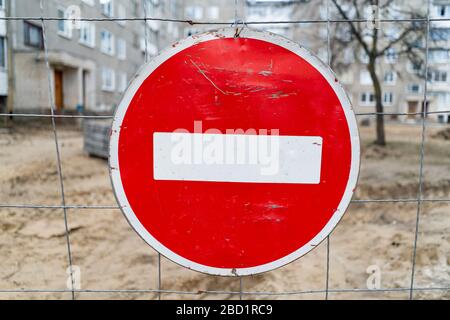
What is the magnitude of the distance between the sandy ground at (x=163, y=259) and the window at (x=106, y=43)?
41.5 ft

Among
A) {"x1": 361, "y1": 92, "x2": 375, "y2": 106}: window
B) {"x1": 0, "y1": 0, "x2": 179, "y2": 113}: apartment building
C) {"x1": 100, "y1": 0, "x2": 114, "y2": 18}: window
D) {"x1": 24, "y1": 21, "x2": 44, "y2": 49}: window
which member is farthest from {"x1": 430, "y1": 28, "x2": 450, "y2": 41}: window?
{"x1": 361, "y1": 92, "x2": 375, "y2": 106}: window

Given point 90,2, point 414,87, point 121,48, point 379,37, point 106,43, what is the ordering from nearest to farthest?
point 90,2 → point 379,37 → point 106,43 → point 121,48 → point 414,87

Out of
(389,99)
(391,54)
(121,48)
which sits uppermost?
(121,48)

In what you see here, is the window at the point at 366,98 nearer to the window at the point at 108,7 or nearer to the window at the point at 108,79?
the window at the point at 108,79

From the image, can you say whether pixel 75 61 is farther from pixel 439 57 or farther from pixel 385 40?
pixel 439 57

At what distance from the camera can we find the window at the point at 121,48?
61.0ft

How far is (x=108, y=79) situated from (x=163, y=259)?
697 inches

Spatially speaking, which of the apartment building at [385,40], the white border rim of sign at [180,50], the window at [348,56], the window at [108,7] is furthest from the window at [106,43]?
the white border rim of sign at [180,50]

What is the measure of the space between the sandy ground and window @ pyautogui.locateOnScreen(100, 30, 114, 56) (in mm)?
12647

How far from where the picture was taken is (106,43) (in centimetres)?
1816

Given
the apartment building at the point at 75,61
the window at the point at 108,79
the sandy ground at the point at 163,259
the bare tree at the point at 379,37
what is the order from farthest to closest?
the window at the point at 108,79
the apartment building at the point at 75,61
the bare tree at the point at 379,37
the sandy ground at the point at 163,259

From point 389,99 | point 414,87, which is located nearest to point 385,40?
point 414,87

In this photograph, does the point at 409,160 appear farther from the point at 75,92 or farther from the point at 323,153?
the point at 75,92
